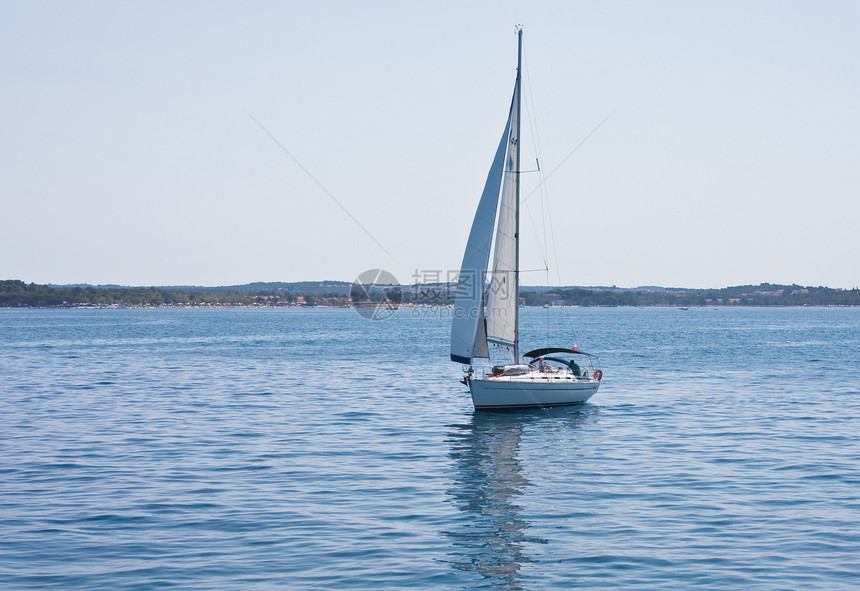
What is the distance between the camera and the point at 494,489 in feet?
77.9

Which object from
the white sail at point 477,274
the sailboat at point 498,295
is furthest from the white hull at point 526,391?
the white sail at point 477,274

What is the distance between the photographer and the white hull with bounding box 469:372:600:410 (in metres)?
36.8

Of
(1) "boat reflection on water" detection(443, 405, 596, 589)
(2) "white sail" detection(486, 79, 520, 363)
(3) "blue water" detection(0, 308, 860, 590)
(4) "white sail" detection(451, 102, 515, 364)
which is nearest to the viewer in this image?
(3) "blue water" detection(0, 308, 860, 590)

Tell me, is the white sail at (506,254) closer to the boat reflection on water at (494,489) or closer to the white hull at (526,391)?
the white hull at (526,391)

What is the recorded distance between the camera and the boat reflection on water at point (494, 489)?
17094 millimetres

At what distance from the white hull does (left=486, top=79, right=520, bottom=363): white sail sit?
90.4 inches

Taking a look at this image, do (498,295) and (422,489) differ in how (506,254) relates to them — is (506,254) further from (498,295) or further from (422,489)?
(422,489)

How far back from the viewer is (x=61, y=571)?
16.3m

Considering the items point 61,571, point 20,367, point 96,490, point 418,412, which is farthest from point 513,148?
point 20,367

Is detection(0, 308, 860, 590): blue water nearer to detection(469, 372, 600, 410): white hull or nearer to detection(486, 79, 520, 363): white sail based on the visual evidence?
detection(469, 372, 600, 410): white hull

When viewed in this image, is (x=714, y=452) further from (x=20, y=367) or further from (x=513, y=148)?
(x=20, y=367)

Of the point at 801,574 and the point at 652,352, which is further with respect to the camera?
the point at 652,352

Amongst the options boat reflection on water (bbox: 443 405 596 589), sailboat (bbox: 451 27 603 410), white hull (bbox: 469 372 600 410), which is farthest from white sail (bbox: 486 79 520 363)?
boat reflection on water (bbox: 443 405 596 589)

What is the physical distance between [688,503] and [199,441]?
18.2m
